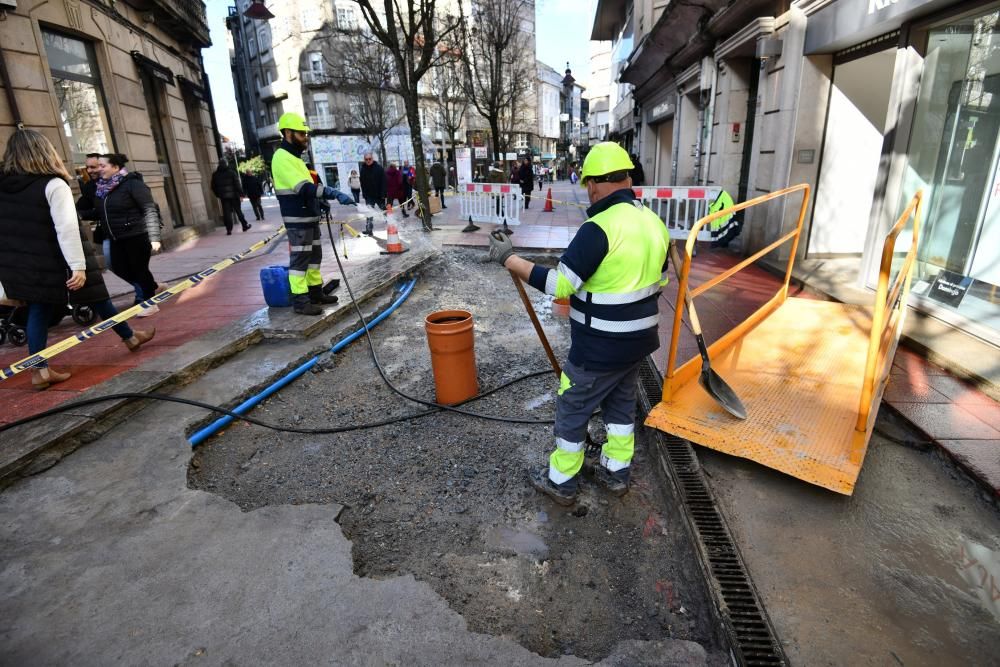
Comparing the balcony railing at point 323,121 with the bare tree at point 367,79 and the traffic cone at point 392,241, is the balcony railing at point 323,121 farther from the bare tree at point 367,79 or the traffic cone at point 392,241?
the traffic cone at point 392,241

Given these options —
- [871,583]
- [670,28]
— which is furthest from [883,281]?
[670,28]

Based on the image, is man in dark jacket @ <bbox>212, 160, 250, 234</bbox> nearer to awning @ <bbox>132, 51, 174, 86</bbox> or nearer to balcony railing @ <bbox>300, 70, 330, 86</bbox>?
awning @ <bbox>132, 51, 174, 86</bbox>

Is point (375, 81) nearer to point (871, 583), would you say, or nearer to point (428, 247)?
point (428, 247)

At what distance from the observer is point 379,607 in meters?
2.14

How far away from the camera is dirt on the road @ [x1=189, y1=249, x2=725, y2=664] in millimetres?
2199

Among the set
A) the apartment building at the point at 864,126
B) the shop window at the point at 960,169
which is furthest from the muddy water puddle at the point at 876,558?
the shop window at the point at 960,169

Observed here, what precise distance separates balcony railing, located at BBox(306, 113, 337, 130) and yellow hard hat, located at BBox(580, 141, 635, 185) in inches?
1712

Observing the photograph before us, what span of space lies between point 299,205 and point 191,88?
11751mm

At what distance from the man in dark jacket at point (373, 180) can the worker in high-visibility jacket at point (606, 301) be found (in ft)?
39.7

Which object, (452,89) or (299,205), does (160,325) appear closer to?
(299,205)

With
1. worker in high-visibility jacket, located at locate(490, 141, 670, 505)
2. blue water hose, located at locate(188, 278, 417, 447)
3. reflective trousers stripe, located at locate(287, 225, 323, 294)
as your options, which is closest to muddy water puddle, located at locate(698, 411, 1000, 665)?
worker in high-visibility jacket, located at locate(490, 141, 670, 505)

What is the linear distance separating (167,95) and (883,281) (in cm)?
1424

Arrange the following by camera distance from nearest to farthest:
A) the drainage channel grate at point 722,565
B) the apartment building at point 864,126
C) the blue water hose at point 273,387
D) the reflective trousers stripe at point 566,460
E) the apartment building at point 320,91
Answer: the drainage channel grate at point 722,565
the reflective trousers stripe at point 566,460
the blue water hose at point 273,387
the apartment building at point 864,126
the apartment building at point 320,91

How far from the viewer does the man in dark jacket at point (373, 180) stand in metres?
14.0
